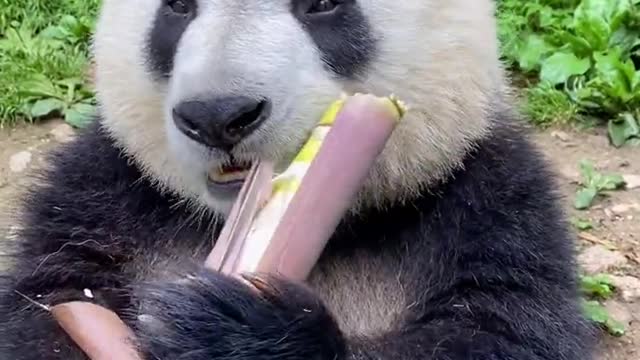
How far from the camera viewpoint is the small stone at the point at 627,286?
17.0 feet

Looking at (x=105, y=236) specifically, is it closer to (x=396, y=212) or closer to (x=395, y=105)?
(x=396, y=212)

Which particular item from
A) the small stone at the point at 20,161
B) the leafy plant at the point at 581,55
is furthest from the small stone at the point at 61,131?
the leafy plant at the point at 581,55

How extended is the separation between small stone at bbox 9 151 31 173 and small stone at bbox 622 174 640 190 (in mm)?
2494

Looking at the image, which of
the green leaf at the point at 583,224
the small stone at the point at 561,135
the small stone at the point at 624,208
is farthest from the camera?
the small stone at the point at 561,135

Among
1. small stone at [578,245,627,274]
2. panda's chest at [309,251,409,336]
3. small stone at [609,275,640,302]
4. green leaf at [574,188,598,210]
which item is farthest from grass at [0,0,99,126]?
panda's chest at [309,251,409,336]

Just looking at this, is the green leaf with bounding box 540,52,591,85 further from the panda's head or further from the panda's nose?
the panda's nose

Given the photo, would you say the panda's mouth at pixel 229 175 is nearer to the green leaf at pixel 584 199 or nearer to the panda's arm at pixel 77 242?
the panda's arm at pixel 77 242

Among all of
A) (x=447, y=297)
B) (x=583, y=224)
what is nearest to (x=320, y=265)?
(x=447, y=297)

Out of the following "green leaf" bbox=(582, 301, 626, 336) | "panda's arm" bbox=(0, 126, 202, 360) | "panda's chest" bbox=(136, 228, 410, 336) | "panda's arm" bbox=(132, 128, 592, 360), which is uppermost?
"panda's arm" bbox=(132, 128, 592, 360)

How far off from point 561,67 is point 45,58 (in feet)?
7.80

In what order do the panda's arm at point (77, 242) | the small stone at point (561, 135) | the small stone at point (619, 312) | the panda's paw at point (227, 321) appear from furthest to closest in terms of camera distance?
the small stone at point (561, 135)
the small stone at point (619, 312)
the panda's arm at point (77, 242)
the panda's paw at point (227, 321)

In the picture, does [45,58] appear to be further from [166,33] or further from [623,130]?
[166,33]

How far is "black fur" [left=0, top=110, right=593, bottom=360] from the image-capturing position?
3143mm

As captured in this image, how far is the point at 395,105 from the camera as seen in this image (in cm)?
321
